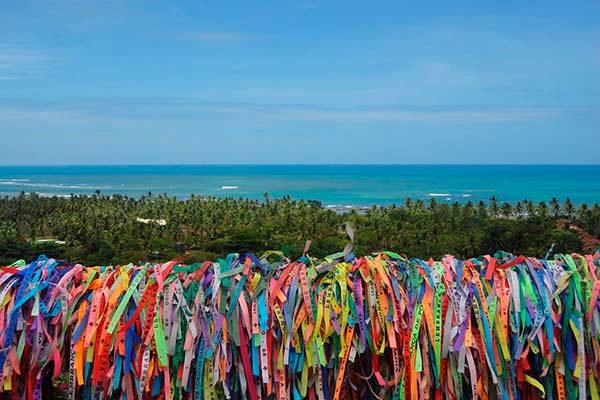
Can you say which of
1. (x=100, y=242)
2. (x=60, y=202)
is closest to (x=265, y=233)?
(x=100, y=242)

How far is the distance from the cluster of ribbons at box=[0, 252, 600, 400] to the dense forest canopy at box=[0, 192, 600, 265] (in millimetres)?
22112

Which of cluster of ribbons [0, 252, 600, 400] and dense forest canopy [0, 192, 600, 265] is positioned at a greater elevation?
A: cluster of ribbons [0, 252, 600, 400]

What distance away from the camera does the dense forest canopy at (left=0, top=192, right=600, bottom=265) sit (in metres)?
32.4

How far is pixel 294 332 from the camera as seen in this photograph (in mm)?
2252

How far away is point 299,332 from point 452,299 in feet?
1.99

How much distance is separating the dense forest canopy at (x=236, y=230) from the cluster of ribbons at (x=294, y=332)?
72.5ft

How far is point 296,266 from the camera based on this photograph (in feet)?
7.69

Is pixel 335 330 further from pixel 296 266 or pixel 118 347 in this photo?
pixel 118 347

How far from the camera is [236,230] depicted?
4650cm

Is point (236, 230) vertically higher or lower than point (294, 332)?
lower

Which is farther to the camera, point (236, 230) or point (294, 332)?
point (236, 230)

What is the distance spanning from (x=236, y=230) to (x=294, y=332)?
146ft

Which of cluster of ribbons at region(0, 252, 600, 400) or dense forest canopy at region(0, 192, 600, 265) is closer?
cluster of ribbons at region(0, 252, 600, 400)

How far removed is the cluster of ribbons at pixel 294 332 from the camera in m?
2.21
